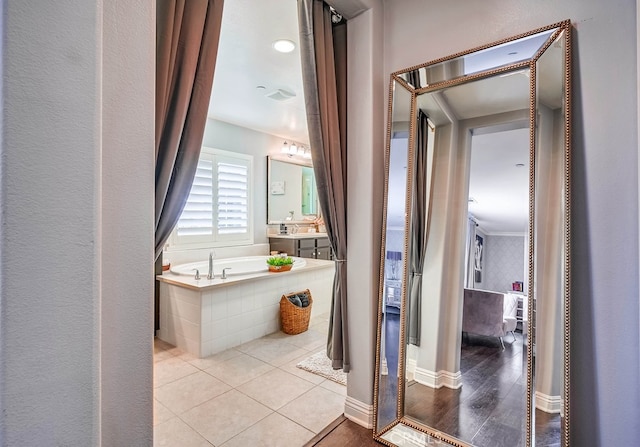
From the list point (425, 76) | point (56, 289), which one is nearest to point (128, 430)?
point (56, 289)

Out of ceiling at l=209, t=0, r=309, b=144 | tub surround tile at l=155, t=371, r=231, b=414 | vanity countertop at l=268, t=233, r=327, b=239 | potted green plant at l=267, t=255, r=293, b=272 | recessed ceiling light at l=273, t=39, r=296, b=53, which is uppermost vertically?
→ recessed ceiling light at l=273, t=39, r=296, b=53

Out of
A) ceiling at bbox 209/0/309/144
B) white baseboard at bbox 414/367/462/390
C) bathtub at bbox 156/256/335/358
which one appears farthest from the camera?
bathtub at bbox 156/256/335/358

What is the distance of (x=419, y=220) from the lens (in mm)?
1931

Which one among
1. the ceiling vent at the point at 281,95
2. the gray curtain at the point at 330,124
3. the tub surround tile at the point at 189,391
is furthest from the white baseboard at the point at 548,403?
the ceiling vent at the point at 281,95

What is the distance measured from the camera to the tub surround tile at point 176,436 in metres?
1.90

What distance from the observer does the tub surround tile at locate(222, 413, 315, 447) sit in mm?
1894

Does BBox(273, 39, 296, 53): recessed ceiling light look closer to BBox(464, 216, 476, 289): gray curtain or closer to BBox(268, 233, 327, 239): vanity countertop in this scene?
BBox(464, 216, 476, 289): gray curtain

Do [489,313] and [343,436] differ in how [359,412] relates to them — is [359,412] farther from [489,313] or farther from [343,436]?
[489,313]

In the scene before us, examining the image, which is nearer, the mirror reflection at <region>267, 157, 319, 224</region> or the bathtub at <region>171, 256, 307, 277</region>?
the bathtub at <region>171, 256, 307, 277</region>

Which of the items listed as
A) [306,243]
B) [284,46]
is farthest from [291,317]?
[284,46]

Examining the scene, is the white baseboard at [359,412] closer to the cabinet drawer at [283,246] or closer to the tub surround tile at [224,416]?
the tub surround tile at [224,416]

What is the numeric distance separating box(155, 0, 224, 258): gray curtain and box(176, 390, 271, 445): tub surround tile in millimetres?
1364

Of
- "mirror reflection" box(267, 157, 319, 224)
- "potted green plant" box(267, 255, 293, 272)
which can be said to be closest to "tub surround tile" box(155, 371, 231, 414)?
"potted green plant" box(267, 255, 293, 272)

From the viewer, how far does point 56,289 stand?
28.5 inches
